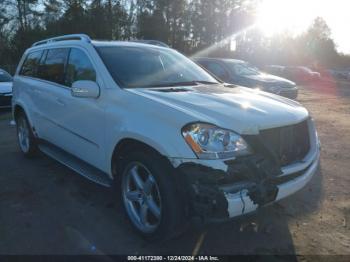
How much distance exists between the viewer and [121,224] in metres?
3.99

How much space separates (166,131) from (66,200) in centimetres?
203

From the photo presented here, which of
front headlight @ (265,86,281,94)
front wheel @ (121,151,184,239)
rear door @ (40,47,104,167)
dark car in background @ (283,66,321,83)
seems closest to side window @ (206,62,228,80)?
front headlight @ (265,86,281,94)

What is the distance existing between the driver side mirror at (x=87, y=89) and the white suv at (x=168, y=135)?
0.01 metres

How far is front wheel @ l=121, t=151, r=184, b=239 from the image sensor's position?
10.3 feet

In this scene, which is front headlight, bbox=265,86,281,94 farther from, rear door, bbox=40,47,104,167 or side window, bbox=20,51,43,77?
rear door, bbox=40,47,104,167

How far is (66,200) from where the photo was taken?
4609mm

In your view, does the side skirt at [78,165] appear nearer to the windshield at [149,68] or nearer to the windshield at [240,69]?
the windshield at [149,68]

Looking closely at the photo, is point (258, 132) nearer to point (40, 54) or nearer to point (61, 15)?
point (40, 54)

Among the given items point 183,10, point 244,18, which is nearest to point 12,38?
point 183,10

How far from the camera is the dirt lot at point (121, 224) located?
352 cm

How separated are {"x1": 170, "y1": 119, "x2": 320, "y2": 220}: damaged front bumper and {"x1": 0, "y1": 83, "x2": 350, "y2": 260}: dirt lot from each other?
23cm

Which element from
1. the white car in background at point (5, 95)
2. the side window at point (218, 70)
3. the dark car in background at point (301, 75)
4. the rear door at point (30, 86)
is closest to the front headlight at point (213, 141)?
the rear door at point (30, 86)

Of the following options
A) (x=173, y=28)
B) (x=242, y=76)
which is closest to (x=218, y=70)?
(x=242, y=76)

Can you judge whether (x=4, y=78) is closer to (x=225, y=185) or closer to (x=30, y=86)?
(x=30, y=86)
